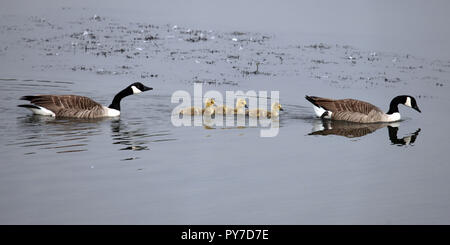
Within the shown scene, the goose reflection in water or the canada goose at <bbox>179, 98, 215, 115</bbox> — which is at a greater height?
the canada goose at <bbox>179, 98, 215, 115</bbox>

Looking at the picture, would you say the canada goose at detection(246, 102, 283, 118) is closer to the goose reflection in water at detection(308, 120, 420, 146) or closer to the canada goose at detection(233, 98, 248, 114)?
the canada goose at detection(233, 98, 248, 114)

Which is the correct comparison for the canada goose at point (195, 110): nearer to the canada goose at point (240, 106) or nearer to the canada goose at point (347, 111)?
the canada goose at point (240, 106)

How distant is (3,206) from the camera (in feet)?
30.6

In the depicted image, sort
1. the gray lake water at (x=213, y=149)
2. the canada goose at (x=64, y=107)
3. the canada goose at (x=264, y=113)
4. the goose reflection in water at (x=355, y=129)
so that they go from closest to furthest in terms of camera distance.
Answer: the gray lake water at (x=213, y=149) → the goose reflection in water at (x=355, y=129) → the canada goose at (x=64, y=107) → the canada goose at (x=264, y=113)

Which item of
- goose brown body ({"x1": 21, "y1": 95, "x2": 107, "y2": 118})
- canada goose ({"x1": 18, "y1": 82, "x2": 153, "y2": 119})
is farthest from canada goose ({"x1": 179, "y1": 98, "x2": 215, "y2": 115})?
goose brown body ({"x1": 21, "y1": 95, "x2": 107, "y2": 118})

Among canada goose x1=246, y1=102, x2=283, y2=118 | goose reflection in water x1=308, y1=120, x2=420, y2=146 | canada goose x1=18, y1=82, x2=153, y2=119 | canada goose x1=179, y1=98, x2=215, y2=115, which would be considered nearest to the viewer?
goose reflection in water x1=308, y1=120, x2=420, y2=146

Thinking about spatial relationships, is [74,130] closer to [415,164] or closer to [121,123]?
[121,123]

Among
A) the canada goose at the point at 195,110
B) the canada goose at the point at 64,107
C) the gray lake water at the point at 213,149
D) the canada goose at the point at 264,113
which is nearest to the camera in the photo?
the gray lake water at the point at 213,149

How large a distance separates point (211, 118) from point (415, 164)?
19.9 feet

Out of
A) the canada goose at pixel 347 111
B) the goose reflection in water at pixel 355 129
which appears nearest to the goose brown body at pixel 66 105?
the goose reflection in water at pixel 355 129

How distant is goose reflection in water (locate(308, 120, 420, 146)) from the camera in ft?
51.9

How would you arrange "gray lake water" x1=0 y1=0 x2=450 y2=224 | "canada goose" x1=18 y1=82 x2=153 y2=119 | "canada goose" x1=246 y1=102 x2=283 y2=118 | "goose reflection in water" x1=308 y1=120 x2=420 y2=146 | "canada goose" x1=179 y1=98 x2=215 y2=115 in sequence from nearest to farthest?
"gray lake water" x1=0 y1=0 x2=450 y2=224
"goose reflection in water" x1=308 y1=120 x2=420 y2=146
"canada goose" x1=18 y1=82 x2=153 y2=119
"canada goose" x1=179 y1=98 x2=215 y2=115
"canada goose" x1=246 y1=102 x2=283 y2=118

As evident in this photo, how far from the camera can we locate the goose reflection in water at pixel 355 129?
15.8 meters

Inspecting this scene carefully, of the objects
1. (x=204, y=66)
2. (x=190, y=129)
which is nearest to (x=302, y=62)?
(x=204, y=66)
